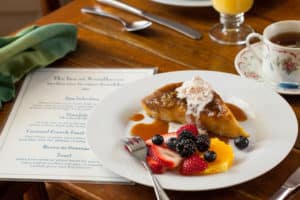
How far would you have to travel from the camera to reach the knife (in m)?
1.35

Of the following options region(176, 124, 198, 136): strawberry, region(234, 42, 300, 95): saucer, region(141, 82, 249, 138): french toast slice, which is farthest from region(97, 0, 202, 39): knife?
region(176, 124, 198, 136): strawberry

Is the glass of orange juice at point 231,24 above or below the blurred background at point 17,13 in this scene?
above

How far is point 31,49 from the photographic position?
1317mm

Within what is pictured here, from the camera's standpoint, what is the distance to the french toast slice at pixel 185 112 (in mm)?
1036

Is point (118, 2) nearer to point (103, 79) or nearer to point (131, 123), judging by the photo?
point (103, 79)

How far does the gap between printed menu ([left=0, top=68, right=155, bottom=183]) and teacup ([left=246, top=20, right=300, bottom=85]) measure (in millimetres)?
242

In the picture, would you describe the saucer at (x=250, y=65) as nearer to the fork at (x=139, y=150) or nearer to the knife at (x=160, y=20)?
the knife at (x=160, y=20)

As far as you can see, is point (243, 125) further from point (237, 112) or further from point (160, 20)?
point (160, 20)

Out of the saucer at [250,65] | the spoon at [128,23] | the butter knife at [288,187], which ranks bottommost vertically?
the butter knife at [288,187]

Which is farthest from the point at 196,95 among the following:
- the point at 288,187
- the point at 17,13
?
the point at 17,13

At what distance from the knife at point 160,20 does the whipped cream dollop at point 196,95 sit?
0.27 meters

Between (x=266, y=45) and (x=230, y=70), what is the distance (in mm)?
108

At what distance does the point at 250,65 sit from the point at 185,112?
0.79ft

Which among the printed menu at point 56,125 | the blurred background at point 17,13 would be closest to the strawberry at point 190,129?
the printed menu at point 56,125
